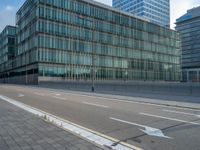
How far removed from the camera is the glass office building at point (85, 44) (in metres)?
68.2

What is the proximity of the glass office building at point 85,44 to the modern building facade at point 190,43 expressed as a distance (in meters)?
15.8

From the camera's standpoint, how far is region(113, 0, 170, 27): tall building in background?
12399 centimetres

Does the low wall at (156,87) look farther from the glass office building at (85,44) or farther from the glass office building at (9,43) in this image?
the glass office building at (9,43)

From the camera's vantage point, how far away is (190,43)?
121m

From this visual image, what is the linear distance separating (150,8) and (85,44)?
67.8 meters

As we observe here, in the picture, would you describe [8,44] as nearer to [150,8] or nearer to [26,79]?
[26,79]

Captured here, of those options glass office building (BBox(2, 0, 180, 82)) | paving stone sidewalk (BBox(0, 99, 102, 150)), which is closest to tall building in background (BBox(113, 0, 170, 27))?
glass office building (BBox(2, 0, 180, 82))

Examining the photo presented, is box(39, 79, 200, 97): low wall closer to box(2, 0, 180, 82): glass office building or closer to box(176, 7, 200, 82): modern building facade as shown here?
box(2, 0, 180, 82): glass office building

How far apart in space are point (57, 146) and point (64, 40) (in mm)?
68327

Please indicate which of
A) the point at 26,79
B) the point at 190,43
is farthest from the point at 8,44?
the point at 190,43

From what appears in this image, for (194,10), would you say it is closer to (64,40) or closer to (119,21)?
(119,21)

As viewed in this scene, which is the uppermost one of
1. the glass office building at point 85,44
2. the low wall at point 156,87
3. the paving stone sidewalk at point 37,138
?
the glass office building at point 85,44

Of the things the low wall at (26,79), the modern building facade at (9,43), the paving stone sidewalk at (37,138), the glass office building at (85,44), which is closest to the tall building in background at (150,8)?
the glass office building at (85,44)

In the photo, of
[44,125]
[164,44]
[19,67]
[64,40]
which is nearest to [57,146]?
[44,125]
